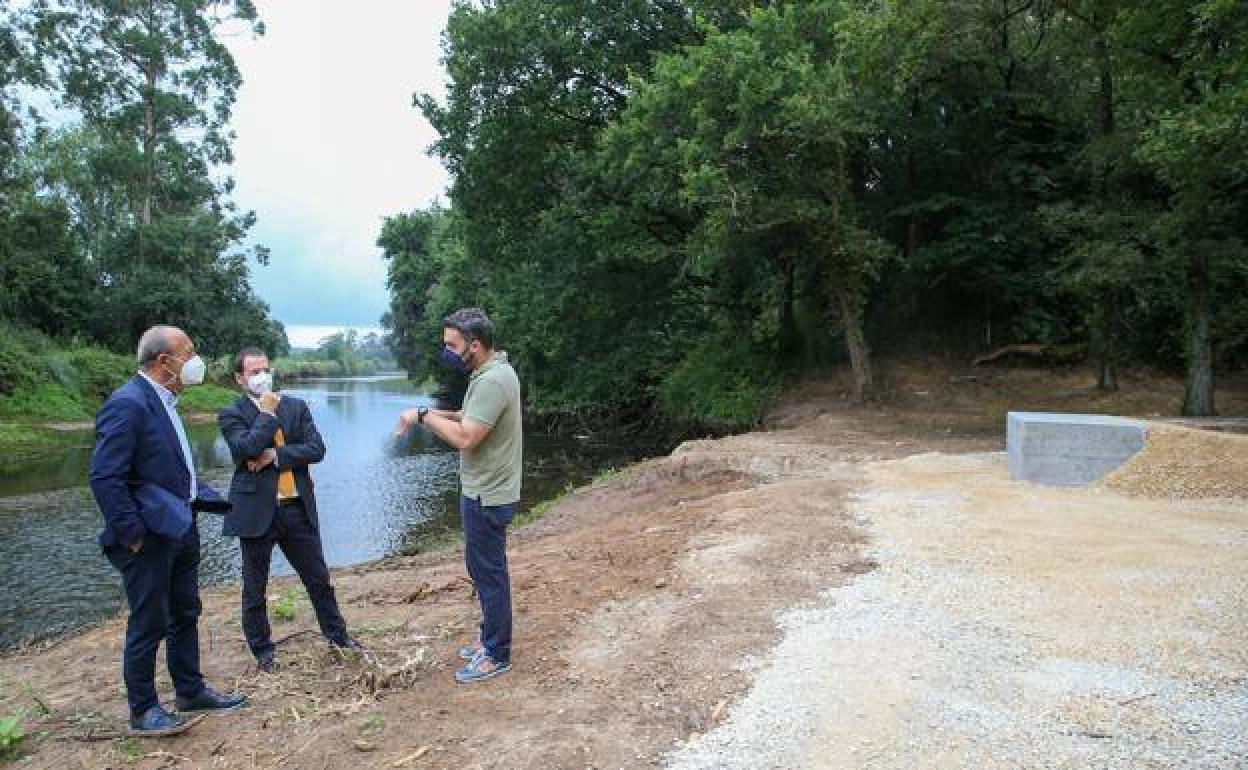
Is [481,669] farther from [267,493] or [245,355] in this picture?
[245,355]

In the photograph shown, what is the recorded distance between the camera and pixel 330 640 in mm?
4785

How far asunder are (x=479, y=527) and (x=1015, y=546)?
14.0ft

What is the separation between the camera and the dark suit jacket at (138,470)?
12.1ft

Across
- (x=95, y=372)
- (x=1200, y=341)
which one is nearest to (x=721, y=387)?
(x=1200, y=341)

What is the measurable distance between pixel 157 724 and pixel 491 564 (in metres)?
1.72

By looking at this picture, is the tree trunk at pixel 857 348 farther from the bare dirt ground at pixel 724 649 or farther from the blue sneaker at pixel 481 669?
the blue sneaker at pixel 481 669

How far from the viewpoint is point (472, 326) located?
163 inches

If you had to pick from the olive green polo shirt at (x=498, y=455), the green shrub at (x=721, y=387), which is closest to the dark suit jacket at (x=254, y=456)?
the olive green polo shirt at (x=498, y=455)

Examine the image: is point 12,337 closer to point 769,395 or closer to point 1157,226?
point 769,395

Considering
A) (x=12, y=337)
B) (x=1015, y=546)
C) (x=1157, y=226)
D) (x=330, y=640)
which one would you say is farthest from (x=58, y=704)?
(x=12, y=337)

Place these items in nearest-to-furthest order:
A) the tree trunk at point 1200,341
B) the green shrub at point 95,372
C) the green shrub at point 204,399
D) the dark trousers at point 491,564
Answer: the dark trousers at point 491,564 < the tree trunk at point 1200,341 < the green shrub at point 95,372 < the green shrub at point 204,399

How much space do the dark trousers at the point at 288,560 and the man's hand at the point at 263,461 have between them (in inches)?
9.7

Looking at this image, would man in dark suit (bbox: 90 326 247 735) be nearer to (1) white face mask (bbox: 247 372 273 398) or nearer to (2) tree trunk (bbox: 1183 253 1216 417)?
(1) white face mask (bbox: 247 372 273 398)

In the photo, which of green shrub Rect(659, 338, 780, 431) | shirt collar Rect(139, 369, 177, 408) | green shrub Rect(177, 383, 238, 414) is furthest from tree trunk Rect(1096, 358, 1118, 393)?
green shrub Rect(177, 383, 238, 414)
